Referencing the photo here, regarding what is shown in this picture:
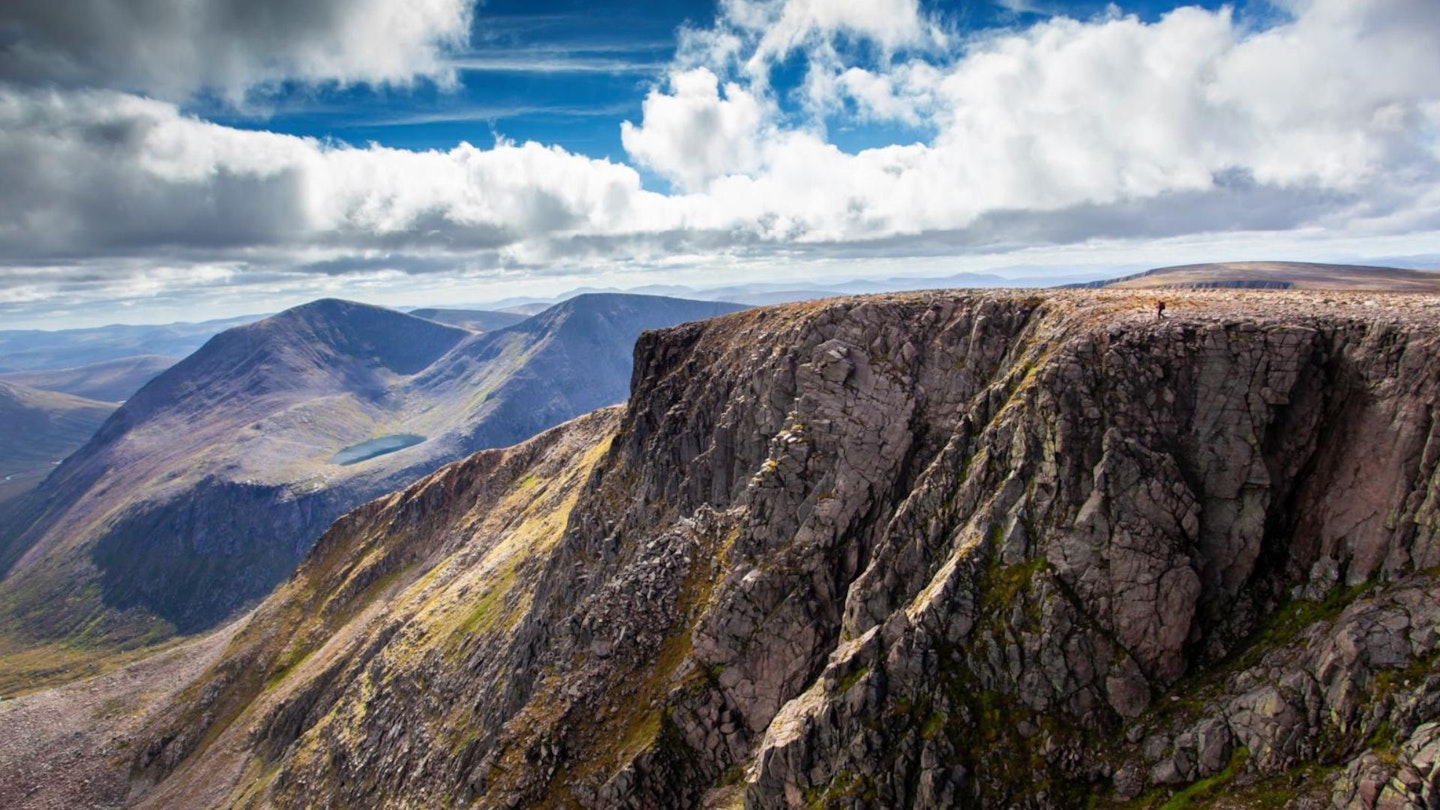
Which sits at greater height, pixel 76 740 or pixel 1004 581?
pixel 1004 581

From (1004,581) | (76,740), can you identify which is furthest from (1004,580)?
(76,740)

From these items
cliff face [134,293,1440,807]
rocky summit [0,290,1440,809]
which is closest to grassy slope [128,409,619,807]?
rocky summit [0,290,1440,809]

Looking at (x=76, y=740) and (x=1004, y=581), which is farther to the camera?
(x=76, y=740)

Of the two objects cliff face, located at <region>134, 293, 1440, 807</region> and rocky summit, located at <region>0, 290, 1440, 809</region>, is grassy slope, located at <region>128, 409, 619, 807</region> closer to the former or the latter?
rocky summit, located at <region>0, 290, 1440, 809</region>

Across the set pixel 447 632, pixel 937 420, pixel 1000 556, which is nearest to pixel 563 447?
pixel 447 632

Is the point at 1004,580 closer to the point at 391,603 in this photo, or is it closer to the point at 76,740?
the point at 391,603

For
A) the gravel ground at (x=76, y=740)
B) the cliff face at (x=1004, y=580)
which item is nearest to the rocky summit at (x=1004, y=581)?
the cliff face at (x=1004, y=580)
